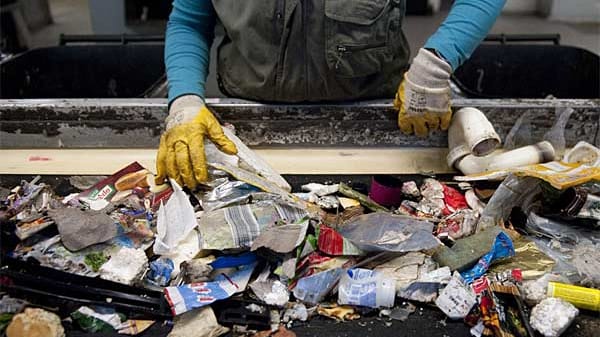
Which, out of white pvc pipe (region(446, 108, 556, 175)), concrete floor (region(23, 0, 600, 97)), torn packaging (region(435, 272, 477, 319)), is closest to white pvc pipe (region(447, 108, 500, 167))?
Answer: white pvc pipe (region(446, 108, 556, 175))

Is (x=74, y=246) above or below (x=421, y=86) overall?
below

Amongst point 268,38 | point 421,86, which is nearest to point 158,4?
point 268,38

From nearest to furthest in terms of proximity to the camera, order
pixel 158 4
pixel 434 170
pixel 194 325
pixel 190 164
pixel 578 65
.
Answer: pixel 194 325 < pixel 190 164 < pixel 434 170 < pixel 578 65 < pixel 158 4

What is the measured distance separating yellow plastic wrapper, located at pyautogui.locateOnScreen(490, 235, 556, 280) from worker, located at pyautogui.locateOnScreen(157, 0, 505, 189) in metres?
0.33

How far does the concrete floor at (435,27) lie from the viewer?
282 cm

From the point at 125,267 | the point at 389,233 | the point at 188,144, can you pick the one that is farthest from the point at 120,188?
the point at 389,233

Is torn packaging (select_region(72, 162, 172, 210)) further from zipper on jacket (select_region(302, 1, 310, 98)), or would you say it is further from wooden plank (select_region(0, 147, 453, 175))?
zipper on jacket (select_region(302, 1, 310, 98))

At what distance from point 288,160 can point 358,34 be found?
0.29 metres

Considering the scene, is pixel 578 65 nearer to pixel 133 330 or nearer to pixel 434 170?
pixel 434 170

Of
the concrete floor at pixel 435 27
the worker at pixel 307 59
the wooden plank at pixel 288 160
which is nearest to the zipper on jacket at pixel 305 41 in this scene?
the worker at pixel 307 59

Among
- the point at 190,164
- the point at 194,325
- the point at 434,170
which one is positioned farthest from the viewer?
the point at 434,170

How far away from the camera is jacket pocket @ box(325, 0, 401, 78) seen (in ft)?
3.46

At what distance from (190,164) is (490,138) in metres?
0.56

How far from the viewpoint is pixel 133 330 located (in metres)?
0.72
